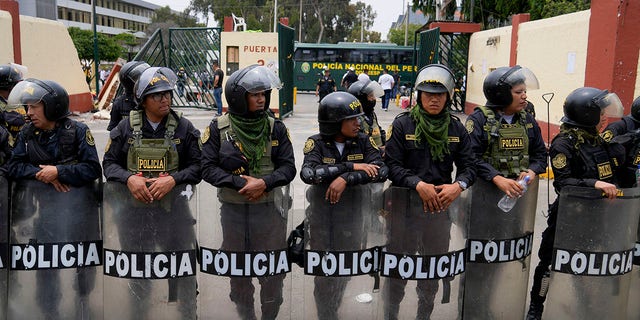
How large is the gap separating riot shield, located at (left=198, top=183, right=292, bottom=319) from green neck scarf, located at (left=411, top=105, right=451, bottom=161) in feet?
3.15

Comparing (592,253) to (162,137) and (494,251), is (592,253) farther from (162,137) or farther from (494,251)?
(162,137)

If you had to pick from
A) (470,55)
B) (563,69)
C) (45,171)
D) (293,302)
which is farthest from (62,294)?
(470,55)

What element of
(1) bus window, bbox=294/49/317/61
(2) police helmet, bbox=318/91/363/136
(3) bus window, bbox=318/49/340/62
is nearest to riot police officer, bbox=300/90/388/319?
(2) police helmet, bbox=318/91/363/136

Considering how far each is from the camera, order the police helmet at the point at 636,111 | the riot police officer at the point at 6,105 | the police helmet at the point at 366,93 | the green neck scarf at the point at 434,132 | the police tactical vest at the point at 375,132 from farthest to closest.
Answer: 1. the police helmet at the point at 366,93
2. the riot police officer at the point at 6,105
3. the police tactical vest at the point at 375,132
4. the police helmet at the point at 636,111
5. the green neck scarf at the point at 434,132

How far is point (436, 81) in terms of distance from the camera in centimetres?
360

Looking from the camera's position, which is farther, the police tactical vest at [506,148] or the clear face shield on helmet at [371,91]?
the clear face shield on helmet at [371,91]

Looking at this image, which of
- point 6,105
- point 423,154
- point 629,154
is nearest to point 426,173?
point 423,154

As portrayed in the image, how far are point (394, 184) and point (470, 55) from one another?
660 inches

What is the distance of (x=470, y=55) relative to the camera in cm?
1928

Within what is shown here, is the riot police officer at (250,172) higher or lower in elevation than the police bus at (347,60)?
lower

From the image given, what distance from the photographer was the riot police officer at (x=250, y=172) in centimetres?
349

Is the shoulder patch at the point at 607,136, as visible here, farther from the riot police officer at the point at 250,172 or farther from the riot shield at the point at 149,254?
the riot shield at the point at 149,254

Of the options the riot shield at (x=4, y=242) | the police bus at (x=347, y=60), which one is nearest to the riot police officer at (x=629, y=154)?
the riot shield at (x=4, y=242)

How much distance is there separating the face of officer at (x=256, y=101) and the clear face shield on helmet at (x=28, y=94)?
131cm
